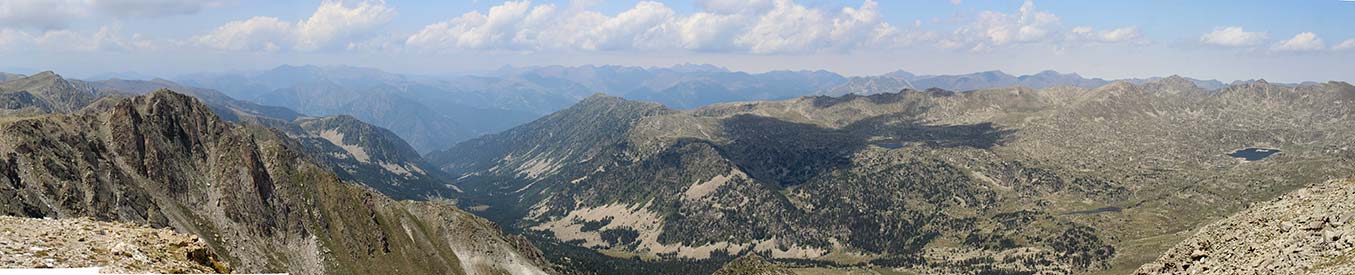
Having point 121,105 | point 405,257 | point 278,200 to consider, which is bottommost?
point 405,257

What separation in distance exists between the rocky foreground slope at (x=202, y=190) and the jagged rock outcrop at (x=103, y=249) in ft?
319

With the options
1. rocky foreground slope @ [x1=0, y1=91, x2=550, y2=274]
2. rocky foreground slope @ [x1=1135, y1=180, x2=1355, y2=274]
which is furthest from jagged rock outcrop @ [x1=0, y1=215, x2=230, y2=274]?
rocky foreground slope @ [x1=0, y1=91, x2=550, y2=274]

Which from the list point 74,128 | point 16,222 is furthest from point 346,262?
point 16,222

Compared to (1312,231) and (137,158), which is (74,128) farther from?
(1312,231)

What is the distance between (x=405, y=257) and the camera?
187 m

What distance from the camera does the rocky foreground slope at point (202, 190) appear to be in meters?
129

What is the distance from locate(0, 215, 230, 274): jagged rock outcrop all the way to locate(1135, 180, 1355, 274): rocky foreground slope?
52.4 metres

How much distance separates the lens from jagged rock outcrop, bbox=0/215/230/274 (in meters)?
28.6

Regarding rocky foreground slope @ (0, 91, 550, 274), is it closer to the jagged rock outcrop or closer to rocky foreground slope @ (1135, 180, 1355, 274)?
the jagged rock outcrop

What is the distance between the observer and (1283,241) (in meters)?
37.2

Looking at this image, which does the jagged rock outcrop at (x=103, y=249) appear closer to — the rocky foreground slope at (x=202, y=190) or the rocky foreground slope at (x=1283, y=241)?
the rocky foreground slope at (x=1283, y=241)

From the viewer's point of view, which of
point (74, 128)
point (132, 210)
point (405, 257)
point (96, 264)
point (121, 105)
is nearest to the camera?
point (96, 264)

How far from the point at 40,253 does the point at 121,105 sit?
173048 millimetres

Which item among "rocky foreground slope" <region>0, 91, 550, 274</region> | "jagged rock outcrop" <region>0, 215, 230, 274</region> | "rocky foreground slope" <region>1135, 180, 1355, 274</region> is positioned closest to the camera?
"jagged rock outcrop" <region>0, 215, 230, 274</region>
